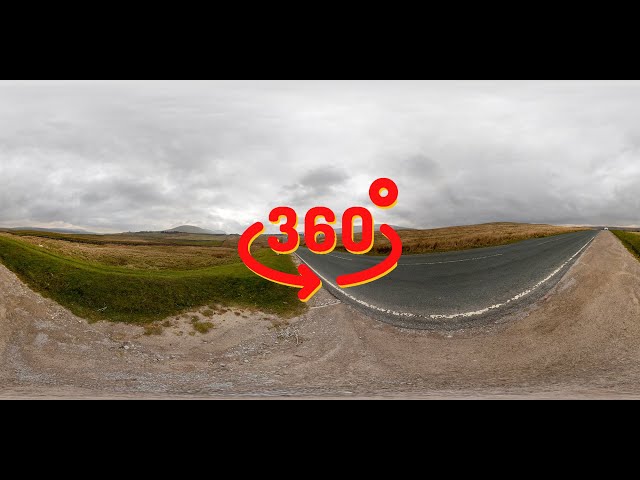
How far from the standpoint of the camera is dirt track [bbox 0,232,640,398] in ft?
27.0

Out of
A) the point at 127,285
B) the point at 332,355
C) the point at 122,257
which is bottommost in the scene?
the point at 332,355

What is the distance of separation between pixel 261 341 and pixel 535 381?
779 cm

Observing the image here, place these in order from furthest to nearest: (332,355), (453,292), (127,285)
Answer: (453,292) → (127,285) → (332,355)

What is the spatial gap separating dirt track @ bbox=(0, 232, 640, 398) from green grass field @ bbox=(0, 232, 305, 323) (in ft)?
1.97

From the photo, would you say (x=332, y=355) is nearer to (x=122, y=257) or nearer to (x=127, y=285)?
(x=127, y=285)

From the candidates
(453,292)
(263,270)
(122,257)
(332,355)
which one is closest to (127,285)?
(122,257)

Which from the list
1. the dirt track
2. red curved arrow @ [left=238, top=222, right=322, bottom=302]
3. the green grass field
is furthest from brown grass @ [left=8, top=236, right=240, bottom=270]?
red curved arrow @ [left=238, top=222, right=322, bottom=302]

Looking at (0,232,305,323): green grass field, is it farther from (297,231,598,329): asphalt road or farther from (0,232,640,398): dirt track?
(297,231,598,329): asphalt road

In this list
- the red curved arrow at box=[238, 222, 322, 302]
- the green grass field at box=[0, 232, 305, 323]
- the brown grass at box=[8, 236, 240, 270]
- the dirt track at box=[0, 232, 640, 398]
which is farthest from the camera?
the brown grass at box=[8, 236, 240, 270]

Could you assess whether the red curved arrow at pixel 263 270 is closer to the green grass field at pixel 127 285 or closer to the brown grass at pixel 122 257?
the green grass field at pixel 127 285

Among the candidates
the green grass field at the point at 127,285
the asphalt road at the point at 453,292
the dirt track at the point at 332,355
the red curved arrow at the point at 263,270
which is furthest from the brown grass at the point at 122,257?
the asphalt road at the point at 453,292

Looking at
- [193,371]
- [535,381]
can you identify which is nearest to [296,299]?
[193,371]

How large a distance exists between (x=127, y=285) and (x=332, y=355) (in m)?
8.02

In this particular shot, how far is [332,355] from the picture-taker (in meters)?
10.1
